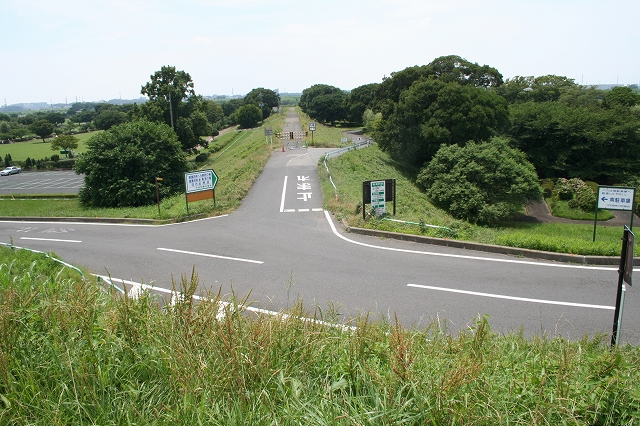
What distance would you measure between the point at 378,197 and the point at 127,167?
57.8ft

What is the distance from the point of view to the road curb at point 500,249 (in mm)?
10172

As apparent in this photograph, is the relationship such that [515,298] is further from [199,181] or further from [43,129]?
[43,129]

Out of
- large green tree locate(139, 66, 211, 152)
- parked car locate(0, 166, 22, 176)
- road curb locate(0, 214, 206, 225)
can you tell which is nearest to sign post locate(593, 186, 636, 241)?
road curb locate(0, 214, 206, 225)

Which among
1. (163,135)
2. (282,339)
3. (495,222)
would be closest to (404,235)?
(282,339)

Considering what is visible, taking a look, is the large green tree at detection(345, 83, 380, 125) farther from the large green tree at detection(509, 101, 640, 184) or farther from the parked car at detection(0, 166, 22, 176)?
the parked car at detection(0, 166, 22, 176)

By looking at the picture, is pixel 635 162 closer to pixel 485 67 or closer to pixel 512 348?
pixel 485 67

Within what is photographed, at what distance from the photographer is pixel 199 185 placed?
1705 cm

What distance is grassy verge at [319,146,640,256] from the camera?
10922 mm

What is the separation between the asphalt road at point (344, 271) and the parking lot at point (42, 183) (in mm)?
31457

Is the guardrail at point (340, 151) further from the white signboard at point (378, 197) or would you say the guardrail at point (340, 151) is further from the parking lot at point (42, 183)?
the parking lot at point (42, 183)

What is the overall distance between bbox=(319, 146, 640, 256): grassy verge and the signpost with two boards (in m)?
4.57

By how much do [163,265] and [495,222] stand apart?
57.4 feet

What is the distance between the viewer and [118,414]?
3457mm

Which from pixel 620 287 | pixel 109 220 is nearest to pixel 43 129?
pixel 109 220
